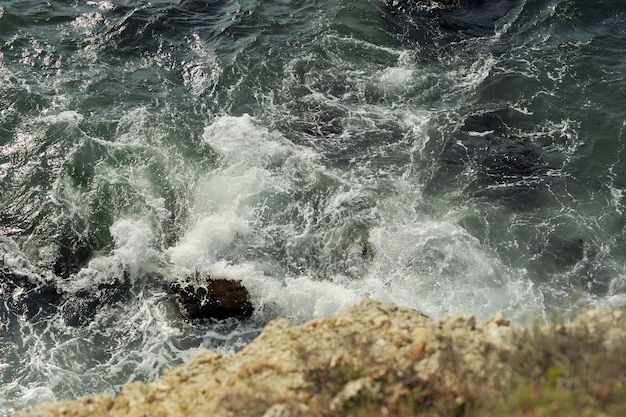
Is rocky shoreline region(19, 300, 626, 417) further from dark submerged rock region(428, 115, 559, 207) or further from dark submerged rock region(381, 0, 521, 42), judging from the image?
dark submerged rock region(381, 0, 521, 42)

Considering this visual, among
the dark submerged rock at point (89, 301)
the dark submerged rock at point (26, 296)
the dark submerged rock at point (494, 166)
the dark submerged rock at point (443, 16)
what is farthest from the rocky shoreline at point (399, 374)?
A: the dark submerged rock at point (443, 16)

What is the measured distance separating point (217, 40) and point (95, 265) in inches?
424

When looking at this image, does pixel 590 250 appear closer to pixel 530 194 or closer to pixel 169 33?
pixel 530 194

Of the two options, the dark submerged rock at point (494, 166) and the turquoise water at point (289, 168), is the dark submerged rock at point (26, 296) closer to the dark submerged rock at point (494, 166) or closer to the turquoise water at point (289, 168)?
the turquoise water at point (289, 168)

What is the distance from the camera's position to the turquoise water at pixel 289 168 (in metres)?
12.9

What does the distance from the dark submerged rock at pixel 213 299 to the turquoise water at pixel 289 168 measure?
0.92 ft

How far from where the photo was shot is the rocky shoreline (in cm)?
615

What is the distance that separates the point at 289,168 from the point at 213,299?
A: 15.6 feet

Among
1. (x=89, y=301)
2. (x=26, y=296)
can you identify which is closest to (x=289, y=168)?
(x=89, y=301)

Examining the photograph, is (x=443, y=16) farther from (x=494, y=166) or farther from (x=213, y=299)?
(x=213, y=299)

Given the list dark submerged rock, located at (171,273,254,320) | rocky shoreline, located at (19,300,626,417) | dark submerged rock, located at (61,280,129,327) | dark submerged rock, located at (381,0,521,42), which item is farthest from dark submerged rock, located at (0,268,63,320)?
dark submerged rock, located at (381,0,521,42)

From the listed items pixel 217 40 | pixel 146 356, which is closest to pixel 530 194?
pixel 146 356

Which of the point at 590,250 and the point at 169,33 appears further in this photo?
the point at 169,33

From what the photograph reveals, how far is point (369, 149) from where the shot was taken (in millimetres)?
16797
